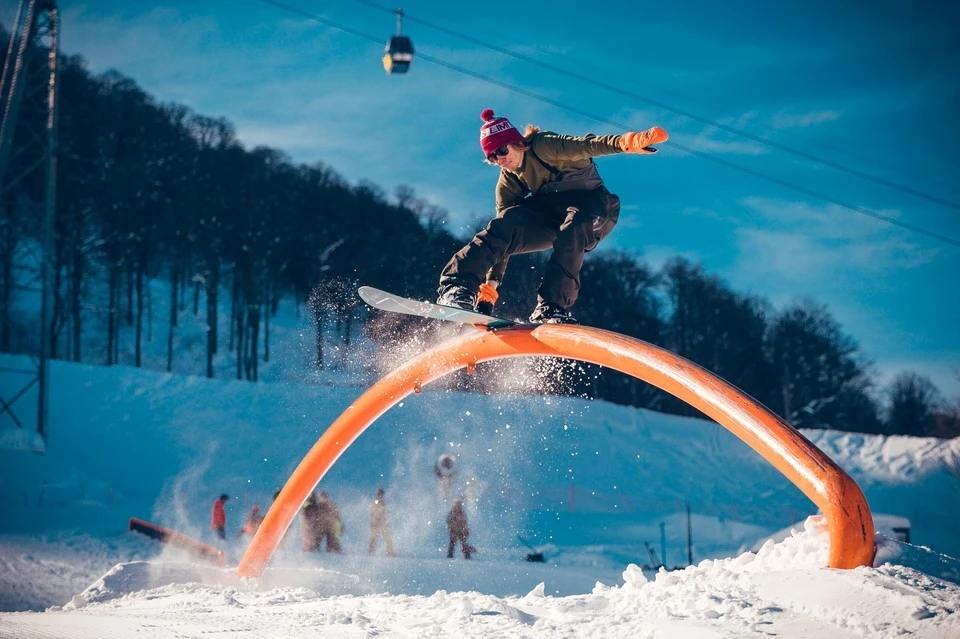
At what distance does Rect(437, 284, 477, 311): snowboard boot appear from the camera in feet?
18.6

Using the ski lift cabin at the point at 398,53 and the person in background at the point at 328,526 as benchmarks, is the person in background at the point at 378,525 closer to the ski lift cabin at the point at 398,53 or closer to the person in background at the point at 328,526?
the person in background at the point at 328,526

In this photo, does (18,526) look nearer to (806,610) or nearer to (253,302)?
(806,610)

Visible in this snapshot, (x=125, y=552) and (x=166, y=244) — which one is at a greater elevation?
(x=166, y=244)

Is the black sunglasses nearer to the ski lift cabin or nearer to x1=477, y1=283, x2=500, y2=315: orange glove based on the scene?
x1=477, y1=283, x2=500, y2=315: orange glove

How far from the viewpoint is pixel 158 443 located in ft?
70.9

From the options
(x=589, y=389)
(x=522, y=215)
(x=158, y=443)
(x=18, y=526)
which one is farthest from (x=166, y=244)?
(x=522, y=215)

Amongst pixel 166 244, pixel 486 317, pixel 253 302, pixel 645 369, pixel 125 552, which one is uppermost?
pixel 166 244

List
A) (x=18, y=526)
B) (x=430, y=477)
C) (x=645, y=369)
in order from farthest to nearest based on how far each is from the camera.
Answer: (x=430, y=477) < (x=18, y=526) < (x=645, y=369)

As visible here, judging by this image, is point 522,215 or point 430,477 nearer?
point 522,215

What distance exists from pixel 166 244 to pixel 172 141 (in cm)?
496

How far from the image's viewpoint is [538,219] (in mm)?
5871

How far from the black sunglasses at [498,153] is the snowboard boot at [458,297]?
3.12ft

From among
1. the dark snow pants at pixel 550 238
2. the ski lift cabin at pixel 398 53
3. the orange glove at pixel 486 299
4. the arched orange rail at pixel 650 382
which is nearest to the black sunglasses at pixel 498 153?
the dark snow pants at pixel 550 238

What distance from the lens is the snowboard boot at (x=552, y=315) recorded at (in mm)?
5730
